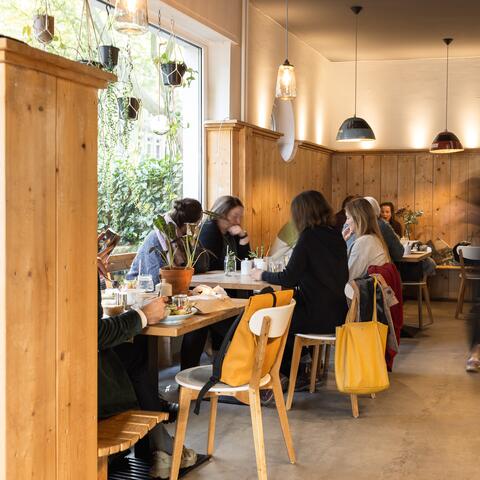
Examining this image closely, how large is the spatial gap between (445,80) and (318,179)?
216 cm

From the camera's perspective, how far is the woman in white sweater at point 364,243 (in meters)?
5.41

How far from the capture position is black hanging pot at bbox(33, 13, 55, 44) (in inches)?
162

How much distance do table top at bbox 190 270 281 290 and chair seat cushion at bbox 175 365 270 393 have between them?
1176mm

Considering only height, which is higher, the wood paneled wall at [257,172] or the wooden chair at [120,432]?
the wood paneled wall at [257,172]

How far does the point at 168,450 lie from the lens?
139 inches

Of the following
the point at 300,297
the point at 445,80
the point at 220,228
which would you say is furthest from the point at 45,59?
the point at 445,80

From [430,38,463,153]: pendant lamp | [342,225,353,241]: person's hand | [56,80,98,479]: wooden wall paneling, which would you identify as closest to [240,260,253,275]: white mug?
[342,225,353,241]: person's hand

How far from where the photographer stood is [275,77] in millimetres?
8203

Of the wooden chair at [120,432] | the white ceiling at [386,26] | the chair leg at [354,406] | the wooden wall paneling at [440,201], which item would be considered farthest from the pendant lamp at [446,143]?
the wooden chair at [120,432]

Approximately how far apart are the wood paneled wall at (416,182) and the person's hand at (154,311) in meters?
7.30

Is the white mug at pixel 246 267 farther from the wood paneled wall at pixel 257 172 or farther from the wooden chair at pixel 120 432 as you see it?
the wooden chair at pixel 120 432

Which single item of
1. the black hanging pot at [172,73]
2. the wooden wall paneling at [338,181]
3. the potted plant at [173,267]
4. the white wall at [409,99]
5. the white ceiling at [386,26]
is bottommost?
the potted plant at [173,267]

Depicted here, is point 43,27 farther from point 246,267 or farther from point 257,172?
point 257,172

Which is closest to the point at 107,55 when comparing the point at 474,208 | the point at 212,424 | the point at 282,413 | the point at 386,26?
the point at 212,424
